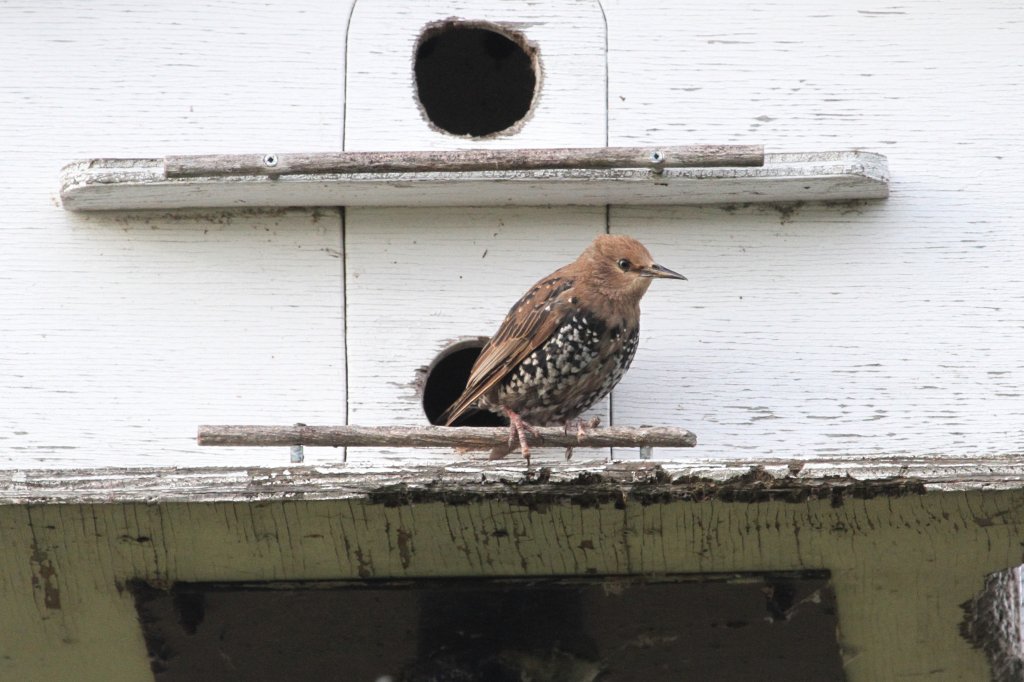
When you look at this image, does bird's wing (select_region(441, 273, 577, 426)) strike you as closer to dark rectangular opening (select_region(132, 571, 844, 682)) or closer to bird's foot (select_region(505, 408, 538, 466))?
bird's foot (select_region(505, 408, 538, 466))

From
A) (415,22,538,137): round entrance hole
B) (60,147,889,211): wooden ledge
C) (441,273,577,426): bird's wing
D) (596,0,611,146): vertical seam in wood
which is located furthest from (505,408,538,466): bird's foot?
(415,22,538,137): round entrance hole

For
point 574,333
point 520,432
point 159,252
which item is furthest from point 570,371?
point 159,252

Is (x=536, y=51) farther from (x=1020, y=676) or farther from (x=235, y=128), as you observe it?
(x=1020, y=676)

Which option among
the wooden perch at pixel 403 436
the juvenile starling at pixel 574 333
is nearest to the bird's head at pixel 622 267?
the juvenile starling at pixel 574 333

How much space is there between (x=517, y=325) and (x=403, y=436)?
0.76 m

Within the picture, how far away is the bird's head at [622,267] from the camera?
4.24 meters

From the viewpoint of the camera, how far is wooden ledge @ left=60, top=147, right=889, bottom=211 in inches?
164

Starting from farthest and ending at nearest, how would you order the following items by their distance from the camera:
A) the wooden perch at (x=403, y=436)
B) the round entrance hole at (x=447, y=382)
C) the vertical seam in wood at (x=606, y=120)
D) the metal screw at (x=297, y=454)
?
the round entrance hole at (x=447, y=382), the vertical seam in wood at (x=606, y=120), the metal screw at (x=297, y=454), the wooden perch at (x=403, y=436)

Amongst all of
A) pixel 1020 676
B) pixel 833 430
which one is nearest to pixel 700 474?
pixel 833 430

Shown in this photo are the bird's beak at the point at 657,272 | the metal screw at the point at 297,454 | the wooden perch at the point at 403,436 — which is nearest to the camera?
the wooden perch at the point at 403,436

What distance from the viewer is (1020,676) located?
14.0 ft

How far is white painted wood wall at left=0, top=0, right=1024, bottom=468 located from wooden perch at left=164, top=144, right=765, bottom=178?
34 cm

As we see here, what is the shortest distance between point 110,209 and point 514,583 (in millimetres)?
1345

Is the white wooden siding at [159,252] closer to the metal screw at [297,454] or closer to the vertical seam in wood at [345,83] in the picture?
A: the vertical seam in wood at [345,83]
